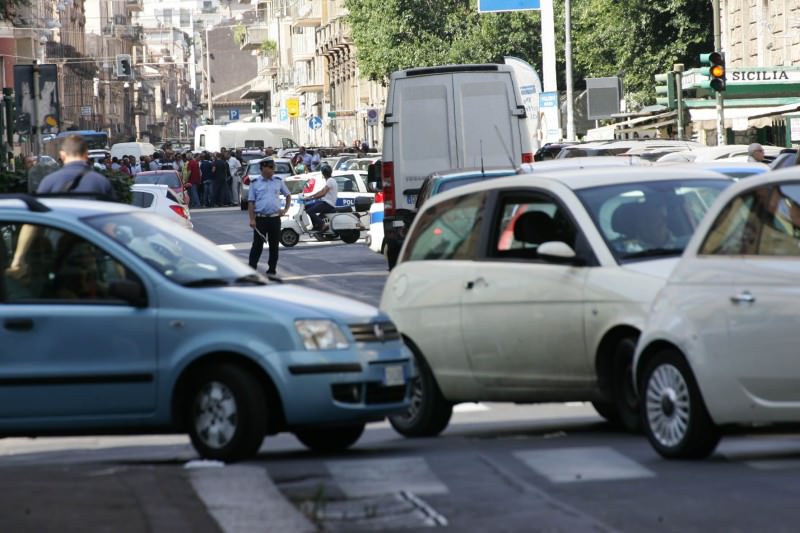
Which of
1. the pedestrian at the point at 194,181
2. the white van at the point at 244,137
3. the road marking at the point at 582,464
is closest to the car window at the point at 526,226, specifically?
the road marking at the point at 582,464

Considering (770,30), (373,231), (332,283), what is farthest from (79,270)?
(770,30)

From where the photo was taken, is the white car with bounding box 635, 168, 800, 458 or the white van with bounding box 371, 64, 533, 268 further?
the white van with bounding box 371, 64, 533, 268

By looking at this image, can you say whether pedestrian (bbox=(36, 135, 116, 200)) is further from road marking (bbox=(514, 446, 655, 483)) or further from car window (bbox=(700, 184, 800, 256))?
car window (bbox=(700, 184, 800, 256))

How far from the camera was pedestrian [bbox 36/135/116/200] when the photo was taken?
14.6m

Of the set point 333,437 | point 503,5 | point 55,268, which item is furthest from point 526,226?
point 503,5

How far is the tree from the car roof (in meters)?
64.0

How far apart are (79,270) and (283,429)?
55.0 inches

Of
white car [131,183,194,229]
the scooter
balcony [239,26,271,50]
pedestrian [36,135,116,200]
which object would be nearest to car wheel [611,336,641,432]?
pedestrian [36,135,116,200]

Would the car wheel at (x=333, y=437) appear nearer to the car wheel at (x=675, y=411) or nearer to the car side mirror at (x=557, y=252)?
the car side mirror at (x=557, y=252)

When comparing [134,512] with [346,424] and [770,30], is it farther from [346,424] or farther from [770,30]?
[770,30]

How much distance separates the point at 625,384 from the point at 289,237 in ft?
96.2

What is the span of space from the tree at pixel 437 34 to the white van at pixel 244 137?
7.65m

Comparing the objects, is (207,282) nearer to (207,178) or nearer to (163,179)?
(163,179)

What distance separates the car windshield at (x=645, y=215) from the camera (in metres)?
10.8
